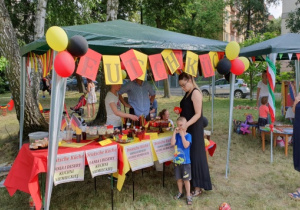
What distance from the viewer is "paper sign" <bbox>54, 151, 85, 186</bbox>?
9.79 feet

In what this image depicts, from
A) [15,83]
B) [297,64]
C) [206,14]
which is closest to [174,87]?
[206,14]

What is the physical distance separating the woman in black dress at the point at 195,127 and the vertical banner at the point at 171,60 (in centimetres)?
18

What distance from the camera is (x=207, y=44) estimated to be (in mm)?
4039

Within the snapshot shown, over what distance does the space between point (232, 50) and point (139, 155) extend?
1.98m

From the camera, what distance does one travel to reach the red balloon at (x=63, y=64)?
2.58 m

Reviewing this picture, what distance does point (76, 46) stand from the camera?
8.67 ft

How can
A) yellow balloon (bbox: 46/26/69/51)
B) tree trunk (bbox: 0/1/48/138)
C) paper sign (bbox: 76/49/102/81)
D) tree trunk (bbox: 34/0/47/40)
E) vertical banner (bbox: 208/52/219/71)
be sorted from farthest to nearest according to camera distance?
tree trunk (bbox: 34/0/47/40)
tree trunk (bbox: 0/1/48/138)
vertical banner (bbox: 208/52/219/71)
paper sign (bbox: 76/49/102/81)
yellow balloon (bbox: 46/26/69/51)

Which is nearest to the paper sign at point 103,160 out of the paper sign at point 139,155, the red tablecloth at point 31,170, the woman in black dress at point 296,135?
the red tablecloth at point 31,170

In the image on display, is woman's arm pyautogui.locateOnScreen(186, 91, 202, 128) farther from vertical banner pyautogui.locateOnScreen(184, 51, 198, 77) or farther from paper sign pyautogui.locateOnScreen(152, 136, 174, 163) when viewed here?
paper sign pyautogui.locateOnScreen(152, 136, 174, 163)

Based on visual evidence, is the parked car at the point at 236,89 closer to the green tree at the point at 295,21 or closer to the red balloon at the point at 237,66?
the green tree at the point at 295,21

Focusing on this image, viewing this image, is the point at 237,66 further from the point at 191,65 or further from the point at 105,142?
the point at 105,142

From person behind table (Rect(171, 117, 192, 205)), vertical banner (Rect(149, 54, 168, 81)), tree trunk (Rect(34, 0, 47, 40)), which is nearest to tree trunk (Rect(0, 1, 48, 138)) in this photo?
tree trunk (Rect(34, 0, 47, 40))

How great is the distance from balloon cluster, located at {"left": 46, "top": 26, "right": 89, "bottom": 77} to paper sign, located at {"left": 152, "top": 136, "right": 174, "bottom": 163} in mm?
1606

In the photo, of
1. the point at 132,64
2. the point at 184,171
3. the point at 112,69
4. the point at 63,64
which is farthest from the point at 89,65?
the point at 184,171
